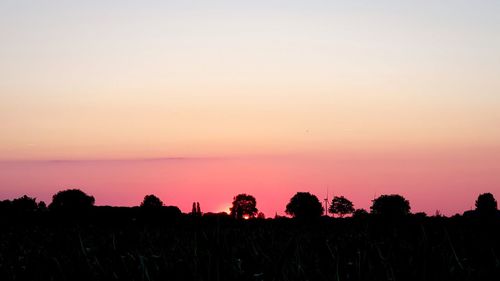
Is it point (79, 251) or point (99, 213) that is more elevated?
point (99, 213)

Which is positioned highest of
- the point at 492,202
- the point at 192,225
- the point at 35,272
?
the point at 492,202

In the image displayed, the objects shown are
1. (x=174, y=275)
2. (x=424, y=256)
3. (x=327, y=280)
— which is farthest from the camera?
(x=327, y=280)

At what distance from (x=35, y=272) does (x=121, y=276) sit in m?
0.95

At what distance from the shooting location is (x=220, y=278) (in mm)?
1885

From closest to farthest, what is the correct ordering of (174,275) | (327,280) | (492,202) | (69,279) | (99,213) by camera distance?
(69,279) < (174,275) < (327,280) < (99,213) < (492,202)

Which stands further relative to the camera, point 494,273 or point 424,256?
point 494,273

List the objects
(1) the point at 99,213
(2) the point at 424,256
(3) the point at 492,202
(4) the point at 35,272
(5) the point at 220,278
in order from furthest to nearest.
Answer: (3) the point at 492,202 < (1) the point at 99,213 < (4) the point at 35,272 < (2) the point at 424,256 < (5) the point at 220,278

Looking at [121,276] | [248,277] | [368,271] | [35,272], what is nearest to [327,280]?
[368,271]

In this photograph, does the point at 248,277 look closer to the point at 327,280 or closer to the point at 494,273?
the point at 327,280

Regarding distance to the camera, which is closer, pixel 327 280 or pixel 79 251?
pixel 79 251

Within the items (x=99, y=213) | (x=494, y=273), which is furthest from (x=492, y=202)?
(x=494, y=273)

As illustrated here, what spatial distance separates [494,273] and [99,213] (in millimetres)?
90383

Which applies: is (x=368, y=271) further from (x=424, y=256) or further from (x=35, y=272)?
(x=35, y=272)

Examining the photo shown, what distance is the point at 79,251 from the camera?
6.73 feet
